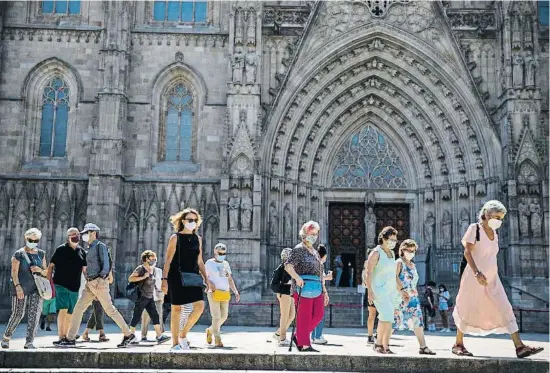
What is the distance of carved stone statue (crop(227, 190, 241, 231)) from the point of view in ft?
72.3

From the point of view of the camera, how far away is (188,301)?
873 centimetres

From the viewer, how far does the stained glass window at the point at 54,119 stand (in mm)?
24359

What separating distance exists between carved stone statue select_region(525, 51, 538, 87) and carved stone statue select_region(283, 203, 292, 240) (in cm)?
926

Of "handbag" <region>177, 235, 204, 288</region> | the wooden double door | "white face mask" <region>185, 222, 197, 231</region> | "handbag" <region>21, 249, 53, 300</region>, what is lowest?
"handbag" <region>21, 249, 53, 300</region>

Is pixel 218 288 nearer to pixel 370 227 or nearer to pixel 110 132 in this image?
pixel 110 132

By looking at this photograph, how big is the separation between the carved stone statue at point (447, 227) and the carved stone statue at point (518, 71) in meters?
5.04

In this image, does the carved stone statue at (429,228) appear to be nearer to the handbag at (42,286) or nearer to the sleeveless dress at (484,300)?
the sleeveless dress at (484,300)

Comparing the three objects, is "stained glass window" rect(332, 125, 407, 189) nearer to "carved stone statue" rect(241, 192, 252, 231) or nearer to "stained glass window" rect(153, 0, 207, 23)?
"carved stone statue" rect(241, 192, 252, 231)

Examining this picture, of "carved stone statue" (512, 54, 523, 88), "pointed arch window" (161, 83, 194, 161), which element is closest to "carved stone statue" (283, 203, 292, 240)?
"pointed arch window" (161, 83, 194, 161)

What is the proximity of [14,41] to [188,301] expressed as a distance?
748 inches

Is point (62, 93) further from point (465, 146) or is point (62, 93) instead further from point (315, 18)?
point (465, 146)

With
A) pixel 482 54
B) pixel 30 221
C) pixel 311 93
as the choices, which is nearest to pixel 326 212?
pixel 311 93

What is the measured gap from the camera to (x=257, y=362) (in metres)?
8.30

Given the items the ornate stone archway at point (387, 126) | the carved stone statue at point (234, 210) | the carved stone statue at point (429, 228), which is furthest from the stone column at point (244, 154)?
the carved stone statue at point (429, 228)
